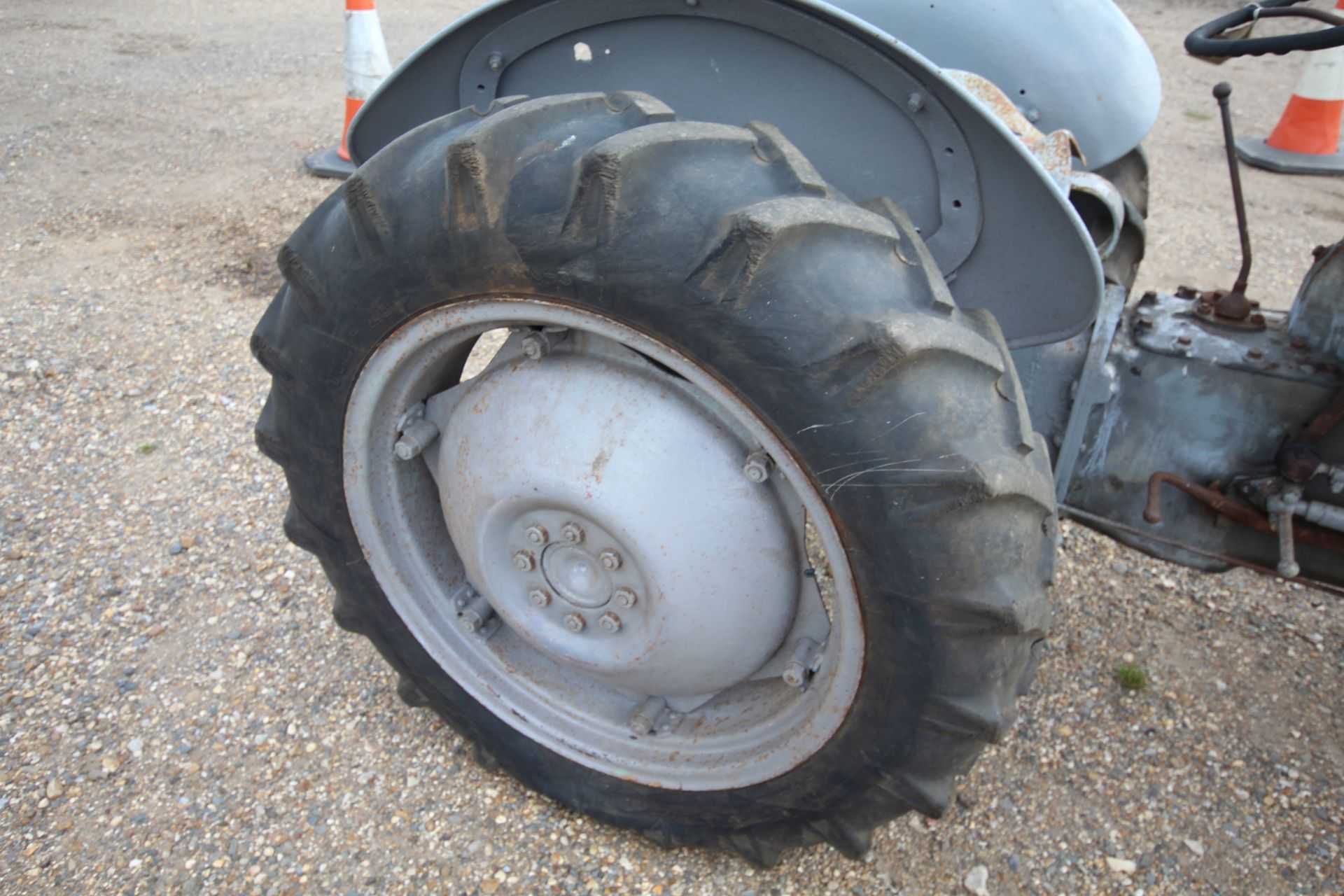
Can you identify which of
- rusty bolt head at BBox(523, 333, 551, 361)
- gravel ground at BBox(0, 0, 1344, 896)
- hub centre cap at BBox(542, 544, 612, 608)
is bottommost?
gravel ground at BBox(0, 0, 1344, 896)

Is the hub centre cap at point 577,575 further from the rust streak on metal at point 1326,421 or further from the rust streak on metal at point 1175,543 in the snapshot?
the rust streak on metal at point 1326,421

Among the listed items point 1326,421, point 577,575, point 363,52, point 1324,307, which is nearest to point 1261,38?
point 1324,307

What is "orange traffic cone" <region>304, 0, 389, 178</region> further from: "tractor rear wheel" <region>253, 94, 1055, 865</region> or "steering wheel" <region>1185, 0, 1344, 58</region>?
"steering wheel" <region>1185, 0, 1344, 58</region>

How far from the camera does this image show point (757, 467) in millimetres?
1405

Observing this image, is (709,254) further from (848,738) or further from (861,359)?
(848,738)

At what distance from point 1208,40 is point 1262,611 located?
142 cm

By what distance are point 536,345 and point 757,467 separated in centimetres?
40

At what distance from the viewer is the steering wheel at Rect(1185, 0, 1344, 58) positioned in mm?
1501

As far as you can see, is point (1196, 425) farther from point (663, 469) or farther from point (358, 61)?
point (358, 61)

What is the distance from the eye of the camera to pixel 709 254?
1.18 m

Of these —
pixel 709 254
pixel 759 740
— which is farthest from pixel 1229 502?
pixel 709 254

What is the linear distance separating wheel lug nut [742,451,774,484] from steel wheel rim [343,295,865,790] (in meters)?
0.03

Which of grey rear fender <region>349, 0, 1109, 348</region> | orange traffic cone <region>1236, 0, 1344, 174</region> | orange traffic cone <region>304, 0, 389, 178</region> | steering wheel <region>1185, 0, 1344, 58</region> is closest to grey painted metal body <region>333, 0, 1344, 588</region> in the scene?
grey rear fender <region>349, 0, 1109, 348</region>

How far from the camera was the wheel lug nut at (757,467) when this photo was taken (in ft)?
4.61
